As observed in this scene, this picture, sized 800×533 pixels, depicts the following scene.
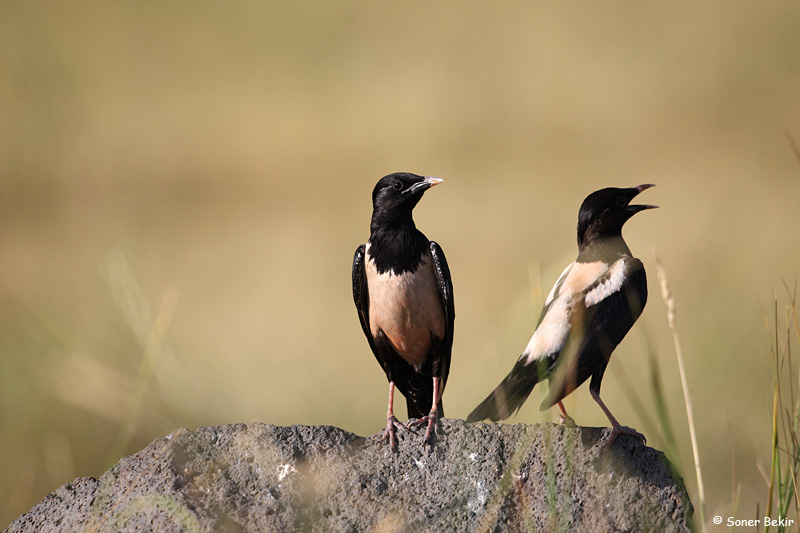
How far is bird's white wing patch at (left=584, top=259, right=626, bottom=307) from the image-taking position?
181 inches

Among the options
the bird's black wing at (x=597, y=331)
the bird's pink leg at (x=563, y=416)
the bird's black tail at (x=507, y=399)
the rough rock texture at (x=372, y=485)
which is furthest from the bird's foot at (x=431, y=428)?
the bird's pink leg at (x=563, y=416)

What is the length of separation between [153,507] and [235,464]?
17.1 inches

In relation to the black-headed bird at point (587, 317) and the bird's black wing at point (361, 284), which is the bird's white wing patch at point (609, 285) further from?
the bird's black wing at point (361, 284)

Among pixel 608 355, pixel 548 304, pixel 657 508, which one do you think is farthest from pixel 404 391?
pixel 657 508

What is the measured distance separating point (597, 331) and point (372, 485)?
153cm

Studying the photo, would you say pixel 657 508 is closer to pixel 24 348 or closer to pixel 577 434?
pixel 577 434

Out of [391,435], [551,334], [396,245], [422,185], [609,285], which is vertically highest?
[422,185]

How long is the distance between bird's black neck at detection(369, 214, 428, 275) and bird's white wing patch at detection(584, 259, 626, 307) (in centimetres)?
115

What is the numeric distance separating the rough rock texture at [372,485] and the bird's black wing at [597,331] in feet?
1.03

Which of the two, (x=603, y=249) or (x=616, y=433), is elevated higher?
(x=603, y=249)

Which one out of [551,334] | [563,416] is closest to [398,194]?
[551,334]

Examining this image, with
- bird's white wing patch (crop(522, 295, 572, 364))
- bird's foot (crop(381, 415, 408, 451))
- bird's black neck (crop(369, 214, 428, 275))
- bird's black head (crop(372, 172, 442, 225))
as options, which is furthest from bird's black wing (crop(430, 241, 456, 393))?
bird's foot (crop(381, 415, 408, 451))

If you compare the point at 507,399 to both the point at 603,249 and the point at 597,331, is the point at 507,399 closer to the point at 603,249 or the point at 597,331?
the point at 597,331

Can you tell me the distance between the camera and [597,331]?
4508 millimetres
